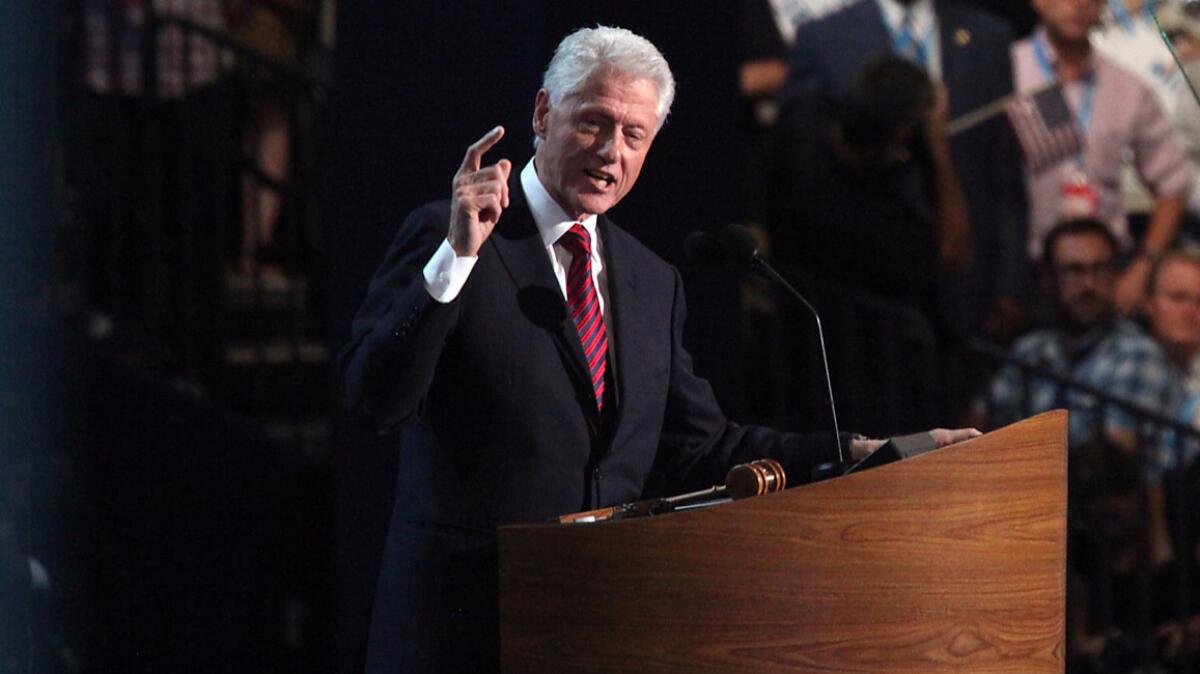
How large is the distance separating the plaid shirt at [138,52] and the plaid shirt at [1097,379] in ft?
9.97

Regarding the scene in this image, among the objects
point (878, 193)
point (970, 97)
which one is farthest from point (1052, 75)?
point (878, 193)

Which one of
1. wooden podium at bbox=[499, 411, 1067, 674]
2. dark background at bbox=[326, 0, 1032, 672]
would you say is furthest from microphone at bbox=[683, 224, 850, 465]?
dark background at bbox=[326, 0, 1032, 672]

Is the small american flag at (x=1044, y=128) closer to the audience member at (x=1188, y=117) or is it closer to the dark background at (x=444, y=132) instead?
the audience member at (x=1188, y=117)

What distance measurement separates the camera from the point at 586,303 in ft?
9.78

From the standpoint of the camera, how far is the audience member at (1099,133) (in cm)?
668

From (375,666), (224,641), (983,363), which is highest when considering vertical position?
(983,363)

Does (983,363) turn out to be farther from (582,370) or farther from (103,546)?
(582,370)

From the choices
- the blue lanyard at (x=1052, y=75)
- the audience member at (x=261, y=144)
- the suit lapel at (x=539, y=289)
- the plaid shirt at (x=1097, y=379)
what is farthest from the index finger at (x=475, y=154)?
the blue lanyard at (x=1052, y=75)

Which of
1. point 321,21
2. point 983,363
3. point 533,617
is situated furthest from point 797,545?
point 321,21

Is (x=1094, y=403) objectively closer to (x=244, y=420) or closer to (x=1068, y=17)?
(x=1068, y=17)

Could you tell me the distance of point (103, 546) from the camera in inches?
220

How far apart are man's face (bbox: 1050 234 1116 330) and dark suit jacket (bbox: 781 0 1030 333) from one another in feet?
0.47

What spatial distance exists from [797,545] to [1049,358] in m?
4.18

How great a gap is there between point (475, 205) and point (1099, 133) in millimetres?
4623
